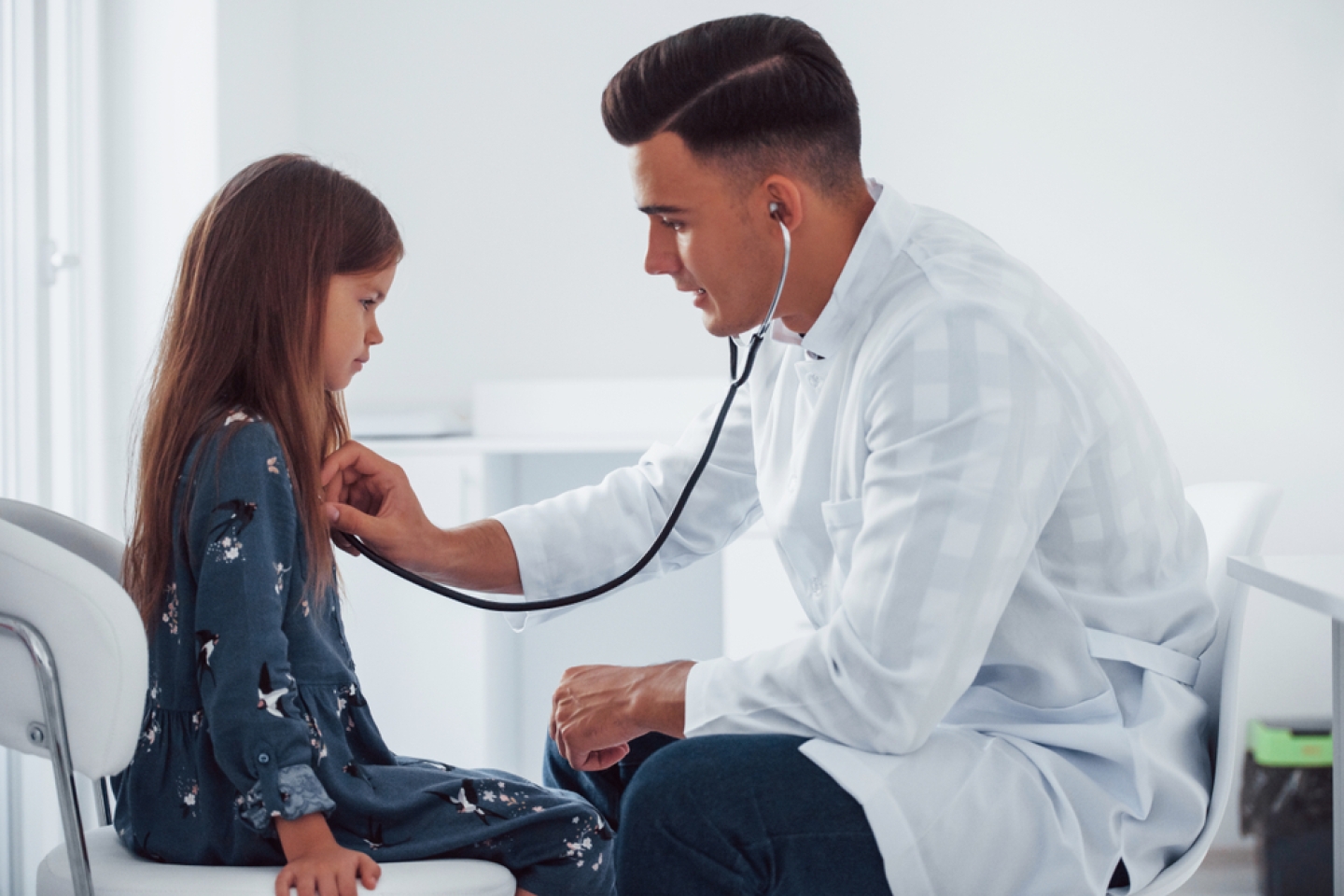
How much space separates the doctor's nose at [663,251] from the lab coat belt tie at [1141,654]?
0.54 m

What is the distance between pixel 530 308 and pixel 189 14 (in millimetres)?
886

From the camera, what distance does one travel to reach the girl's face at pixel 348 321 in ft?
3.65

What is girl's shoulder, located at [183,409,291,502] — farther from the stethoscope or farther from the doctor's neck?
the doctor's neck

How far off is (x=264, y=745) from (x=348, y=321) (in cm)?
43

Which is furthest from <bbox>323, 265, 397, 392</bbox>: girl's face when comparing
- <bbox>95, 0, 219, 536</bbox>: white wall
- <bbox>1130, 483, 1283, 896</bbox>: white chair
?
<bbox>95, 0, 219, 536</bbox>: white wall

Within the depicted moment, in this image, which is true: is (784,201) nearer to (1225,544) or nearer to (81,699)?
(1225,544)

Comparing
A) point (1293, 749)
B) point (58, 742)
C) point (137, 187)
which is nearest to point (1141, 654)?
point (58, 742)

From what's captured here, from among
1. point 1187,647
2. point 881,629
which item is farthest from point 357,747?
point 1187,647

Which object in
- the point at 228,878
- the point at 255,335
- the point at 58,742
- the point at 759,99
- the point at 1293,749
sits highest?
the point at 759,99

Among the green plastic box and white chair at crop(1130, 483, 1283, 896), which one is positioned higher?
white chair at crop(1130, 483, 1283, 896)

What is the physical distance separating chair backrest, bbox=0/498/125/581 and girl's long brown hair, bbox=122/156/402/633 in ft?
0.25

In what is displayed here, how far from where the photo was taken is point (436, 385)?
256cm

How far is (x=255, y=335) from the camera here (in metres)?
1.07

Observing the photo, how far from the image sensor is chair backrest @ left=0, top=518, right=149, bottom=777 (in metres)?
0.82
